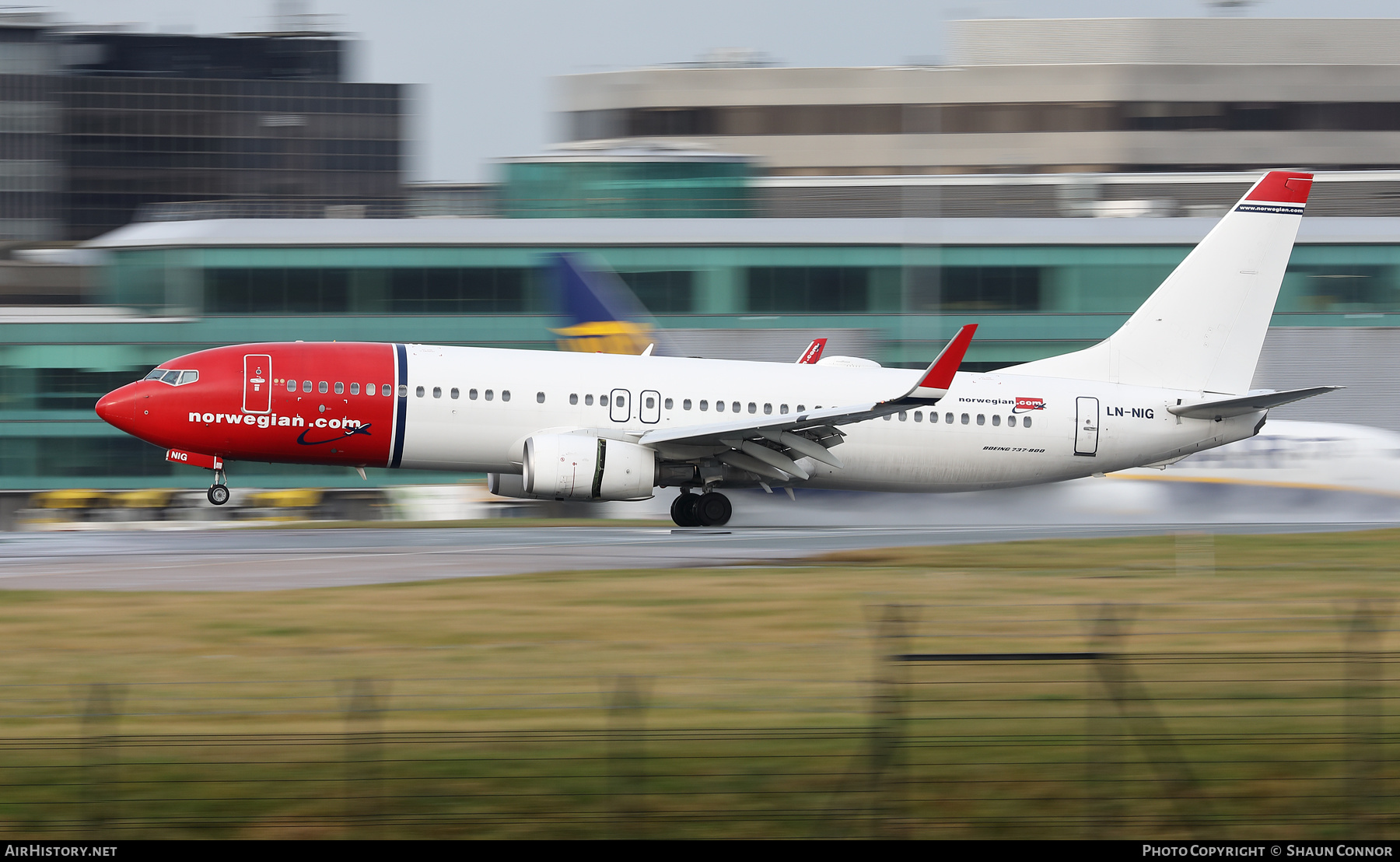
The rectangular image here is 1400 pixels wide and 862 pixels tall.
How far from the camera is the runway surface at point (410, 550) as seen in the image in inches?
872

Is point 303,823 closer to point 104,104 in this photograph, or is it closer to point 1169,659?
point 1169,659

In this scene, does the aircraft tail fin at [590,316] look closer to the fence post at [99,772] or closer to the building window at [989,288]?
the building window at [989,288]

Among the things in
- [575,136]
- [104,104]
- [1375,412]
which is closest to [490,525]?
[1375,412]

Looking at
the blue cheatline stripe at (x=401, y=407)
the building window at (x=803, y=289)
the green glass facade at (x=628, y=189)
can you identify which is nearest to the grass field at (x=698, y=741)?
the blue cheatline stripe at (x=401, y=407)

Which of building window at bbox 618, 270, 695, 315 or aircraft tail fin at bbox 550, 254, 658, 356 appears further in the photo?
building window at bbox 618, 270, 695, 315

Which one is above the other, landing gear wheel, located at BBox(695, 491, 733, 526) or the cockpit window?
the cockpit window

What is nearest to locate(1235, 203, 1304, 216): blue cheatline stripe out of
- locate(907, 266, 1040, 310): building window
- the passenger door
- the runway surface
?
the runway surface

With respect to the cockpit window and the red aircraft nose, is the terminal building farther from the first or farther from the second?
the red aircraft nose

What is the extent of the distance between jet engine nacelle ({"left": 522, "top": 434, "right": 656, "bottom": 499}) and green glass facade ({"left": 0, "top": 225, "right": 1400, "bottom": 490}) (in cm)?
2105

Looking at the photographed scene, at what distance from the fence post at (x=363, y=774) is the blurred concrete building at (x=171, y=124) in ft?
380

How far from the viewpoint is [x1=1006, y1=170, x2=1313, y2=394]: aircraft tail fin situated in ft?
109

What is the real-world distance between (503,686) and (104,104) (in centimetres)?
12534

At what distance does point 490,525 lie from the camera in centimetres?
3328

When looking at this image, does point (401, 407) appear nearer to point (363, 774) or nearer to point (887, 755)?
point (363, 774)
